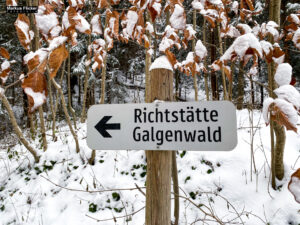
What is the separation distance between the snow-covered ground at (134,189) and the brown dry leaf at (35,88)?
1.42 meters

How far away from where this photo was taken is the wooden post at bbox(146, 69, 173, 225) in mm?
895

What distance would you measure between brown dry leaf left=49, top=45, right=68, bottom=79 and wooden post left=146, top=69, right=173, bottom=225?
476 mm

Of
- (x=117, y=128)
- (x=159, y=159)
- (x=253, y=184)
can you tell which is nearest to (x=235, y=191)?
(x=253, y=184)

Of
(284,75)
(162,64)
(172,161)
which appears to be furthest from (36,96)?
(172,161)

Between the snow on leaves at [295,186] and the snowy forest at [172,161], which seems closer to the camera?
the snow on leaves at [295,186]

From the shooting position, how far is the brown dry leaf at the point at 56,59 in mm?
521

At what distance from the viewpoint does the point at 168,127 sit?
84 cm

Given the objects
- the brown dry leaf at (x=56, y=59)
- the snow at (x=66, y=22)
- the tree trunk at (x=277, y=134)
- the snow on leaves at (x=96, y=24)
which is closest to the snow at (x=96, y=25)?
the snow on leaves at (x=96, y=24)

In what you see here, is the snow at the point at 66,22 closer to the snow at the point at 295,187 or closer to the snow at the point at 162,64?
the snow at the point at 162,64

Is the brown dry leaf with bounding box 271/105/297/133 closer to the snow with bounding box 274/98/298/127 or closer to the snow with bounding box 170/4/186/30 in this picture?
the snow with bounding box 274/98/298/127

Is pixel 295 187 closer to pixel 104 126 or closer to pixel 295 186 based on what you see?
pixel 295 186

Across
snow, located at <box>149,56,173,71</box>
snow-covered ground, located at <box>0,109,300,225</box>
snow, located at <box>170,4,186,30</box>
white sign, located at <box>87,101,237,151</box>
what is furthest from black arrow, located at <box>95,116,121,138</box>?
snow-covered ground, located at <box>0,109,300,225</box>

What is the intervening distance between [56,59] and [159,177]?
2.18ft

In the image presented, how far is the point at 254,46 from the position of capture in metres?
0.74
